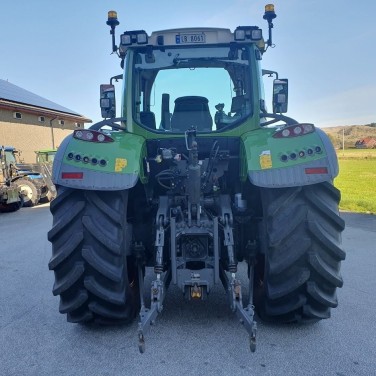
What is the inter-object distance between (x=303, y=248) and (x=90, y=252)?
156 cm

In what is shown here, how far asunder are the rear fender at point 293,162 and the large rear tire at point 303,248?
0.14m

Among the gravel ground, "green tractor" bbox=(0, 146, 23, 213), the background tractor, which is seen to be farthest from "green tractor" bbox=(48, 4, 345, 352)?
the background tractor

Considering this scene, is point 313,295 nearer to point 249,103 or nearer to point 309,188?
point 309,188

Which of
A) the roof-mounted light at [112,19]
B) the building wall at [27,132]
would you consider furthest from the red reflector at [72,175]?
the building wall at [27,132]

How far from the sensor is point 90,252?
290 cm

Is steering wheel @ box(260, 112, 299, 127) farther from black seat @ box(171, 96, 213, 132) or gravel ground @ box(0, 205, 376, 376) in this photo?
gravel ground @ box(0, 205, 376, 376)

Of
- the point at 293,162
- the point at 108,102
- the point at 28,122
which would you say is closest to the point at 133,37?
the point at 108,102

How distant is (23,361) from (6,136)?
19625 millimetres

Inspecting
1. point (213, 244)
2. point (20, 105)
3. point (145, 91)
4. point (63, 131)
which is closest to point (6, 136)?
point (20, 105)

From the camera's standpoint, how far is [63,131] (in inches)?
1024

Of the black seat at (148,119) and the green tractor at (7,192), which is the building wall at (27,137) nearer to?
the green tractor at (7,192)

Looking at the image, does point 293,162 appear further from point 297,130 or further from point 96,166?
point 96,166

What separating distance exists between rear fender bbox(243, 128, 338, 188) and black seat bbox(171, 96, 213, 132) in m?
1.00

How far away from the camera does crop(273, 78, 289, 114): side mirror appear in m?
3.82
